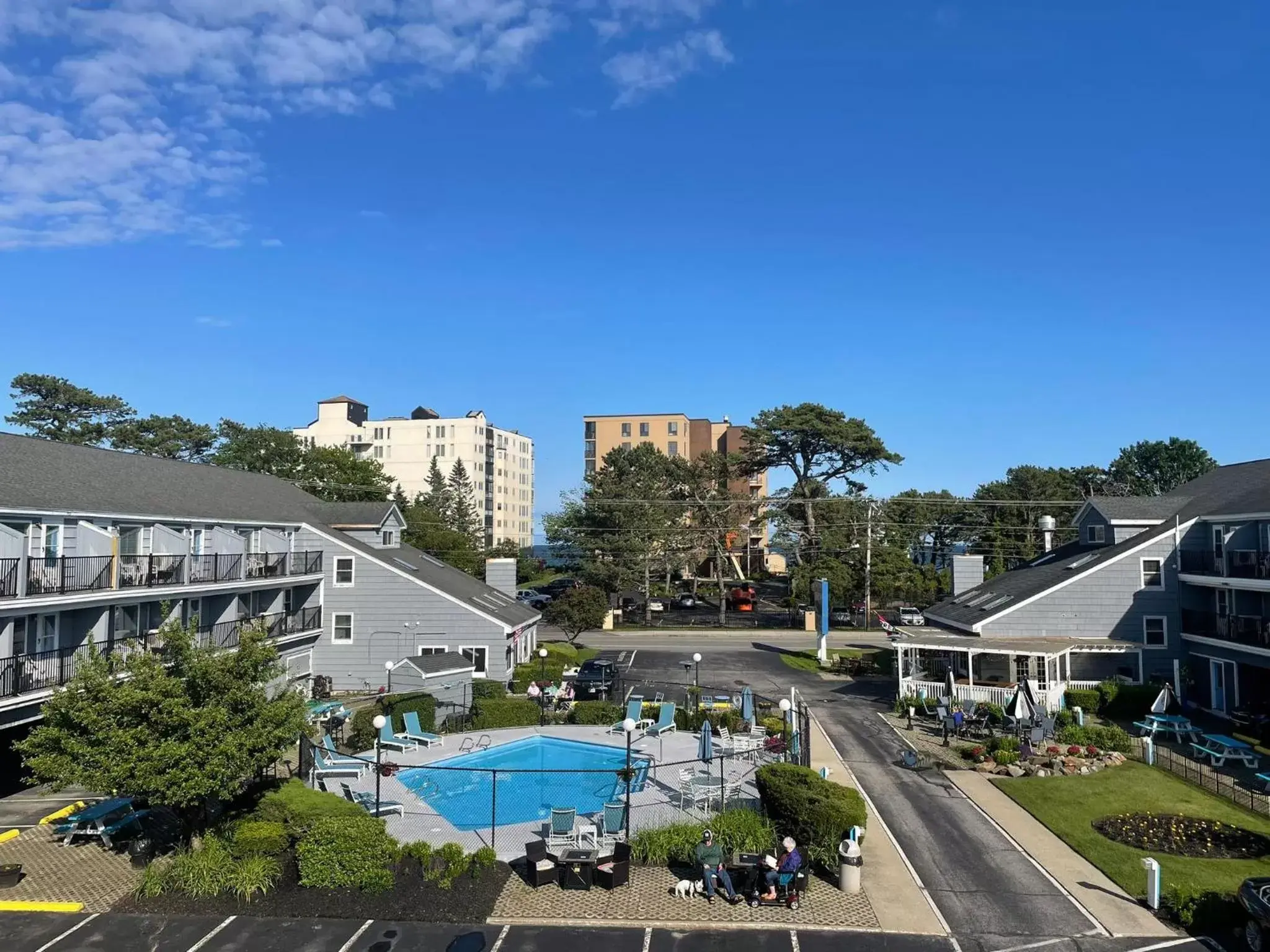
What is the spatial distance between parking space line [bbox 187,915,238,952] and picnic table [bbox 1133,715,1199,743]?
26.3m

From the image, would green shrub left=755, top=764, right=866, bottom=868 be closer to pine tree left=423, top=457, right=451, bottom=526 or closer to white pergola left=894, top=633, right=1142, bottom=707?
white pergola left=894, top=633, right=1142, bottom=707

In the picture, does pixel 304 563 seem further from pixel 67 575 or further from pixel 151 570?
pixel 67 575

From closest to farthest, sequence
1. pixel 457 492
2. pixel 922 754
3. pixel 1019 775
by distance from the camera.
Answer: pixel 1019 775, pixel 922 754, pixel 457 492

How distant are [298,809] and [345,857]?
7.82 feet

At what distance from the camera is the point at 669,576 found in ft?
238

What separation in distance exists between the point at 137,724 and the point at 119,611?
547 inches

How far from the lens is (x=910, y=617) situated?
60.5 meters

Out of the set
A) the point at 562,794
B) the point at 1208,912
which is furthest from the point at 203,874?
the point at 1208,912

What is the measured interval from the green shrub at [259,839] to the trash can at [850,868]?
10.7m

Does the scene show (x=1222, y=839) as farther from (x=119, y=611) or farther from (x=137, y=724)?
(x=119, y=611)

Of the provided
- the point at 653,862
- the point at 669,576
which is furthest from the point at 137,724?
the point at 669,576

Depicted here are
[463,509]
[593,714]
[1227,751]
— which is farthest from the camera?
[463,509]

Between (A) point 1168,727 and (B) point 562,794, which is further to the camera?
(A) point 1168,727

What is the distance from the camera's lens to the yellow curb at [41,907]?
14352mm
